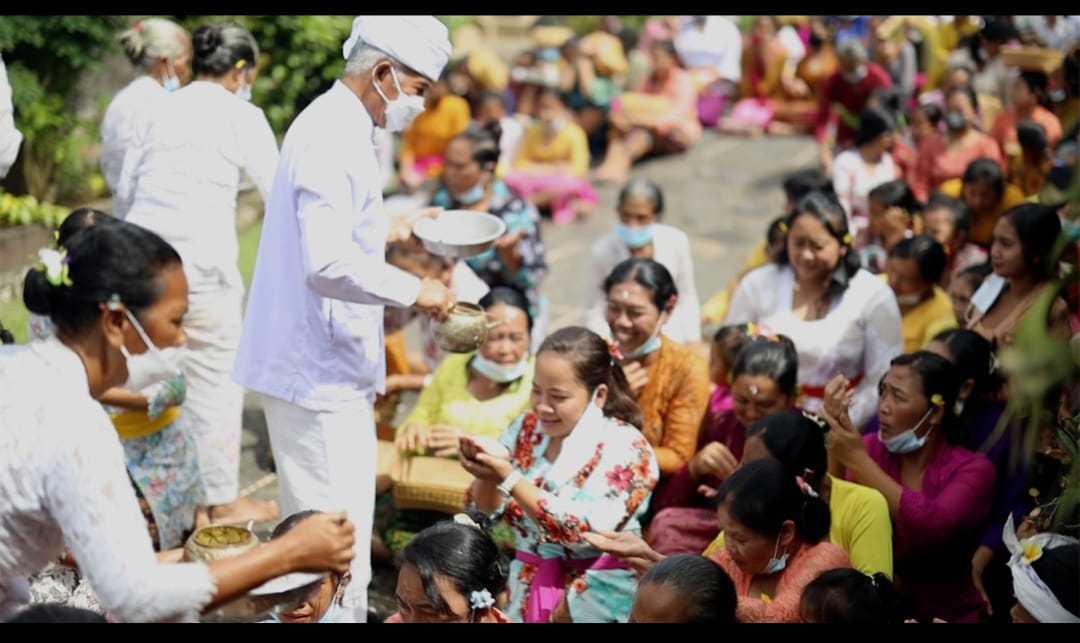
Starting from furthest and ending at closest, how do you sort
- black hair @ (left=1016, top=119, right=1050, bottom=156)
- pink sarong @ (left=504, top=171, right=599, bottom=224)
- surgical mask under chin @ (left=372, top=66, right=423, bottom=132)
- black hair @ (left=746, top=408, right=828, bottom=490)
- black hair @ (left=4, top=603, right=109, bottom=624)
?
pink sarong @ (left=504, top=171, right=599, bottom=224)
black hair @ (left=1016, top=119, right=1050, bottom=156)
black hair @ (left=746, top=408, right=828, bottom=490)
surgical mask under chin @ (left=372, top=66, right=423, bottom=132)
black hair @ (left=4, top=603, right=109, bottom=624)

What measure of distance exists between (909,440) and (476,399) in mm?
1655

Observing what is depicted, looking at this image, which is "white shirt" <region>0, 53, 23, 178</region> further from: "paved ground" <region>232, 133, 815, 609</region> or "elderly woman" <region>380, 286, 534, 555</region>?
"paved ground" <region>232, 133, 815, 609</region>

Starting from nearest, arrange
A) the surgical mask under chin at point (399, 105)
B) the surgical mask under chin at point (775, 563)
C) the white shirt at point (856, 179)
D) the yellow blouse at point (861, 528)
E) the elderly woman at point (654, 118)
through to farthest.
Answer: the surgical mask under chin at point (775, 563), the surgical mask under chin at point (399, 105), the yellow blouse at point (861, 528), the white shirt at point (856, 179), the elderly woman at point (654, 118)

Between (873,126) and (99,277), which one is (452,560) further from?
(873,126)

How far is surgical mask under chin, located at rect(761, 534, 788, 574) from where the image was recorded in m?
3.91

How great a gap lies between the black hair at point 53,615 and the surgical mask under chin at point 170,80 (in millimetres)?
3462

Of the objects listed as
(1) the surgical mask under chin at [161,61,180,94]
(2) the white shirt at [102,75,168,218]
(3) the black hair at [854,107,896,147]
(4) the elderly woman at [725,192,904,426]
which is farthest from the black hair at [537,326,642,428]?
(3) the black hair at [854,107,896,147]

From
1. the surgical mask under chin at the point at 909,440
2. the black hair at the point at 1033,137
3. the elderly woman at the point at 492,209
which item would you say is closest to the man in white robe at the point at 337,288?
the surgical mask under chin at the point at 909,440

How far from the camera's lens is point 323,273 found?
378 centimetres

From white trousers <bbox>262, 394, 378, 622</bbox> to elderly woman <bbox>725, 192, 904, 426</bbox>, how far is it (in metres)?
2.00

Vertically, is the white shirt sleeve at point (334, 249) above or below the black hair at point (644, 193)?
above

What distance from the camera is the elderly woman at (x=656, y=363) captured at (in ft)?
17.0

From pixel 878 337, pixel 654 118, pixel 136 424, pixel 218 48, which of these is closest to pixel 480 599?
pixel 136 424

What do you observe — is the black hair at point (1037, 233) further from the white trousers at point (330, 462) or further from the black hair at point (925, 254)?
the white trousers at point (330, 462)
